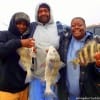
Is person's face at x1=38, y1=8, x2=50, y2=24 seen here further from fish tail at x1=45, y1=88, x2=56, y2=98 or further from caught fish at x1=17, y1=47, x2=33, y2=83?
fish tail at x1=45, y1=88, x2=56, y2=98

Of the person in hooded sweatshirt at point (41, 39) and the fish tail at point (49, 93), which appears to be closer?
the fish tail at point (49, 93)

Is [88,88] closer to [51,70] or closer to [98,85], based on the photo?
[98,85]

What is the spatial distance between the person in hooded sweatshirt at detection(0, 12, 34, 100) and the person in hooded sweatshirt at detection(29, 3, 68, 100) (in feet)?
0.55

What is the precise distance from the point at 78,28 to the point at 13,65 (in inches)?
50.0

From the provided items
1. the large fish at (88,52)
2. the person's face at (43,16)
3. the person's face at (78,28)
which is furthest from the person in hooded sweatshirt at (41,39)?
the large fish at (88,52)

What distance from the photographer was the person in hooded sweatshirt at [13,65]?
7.75m

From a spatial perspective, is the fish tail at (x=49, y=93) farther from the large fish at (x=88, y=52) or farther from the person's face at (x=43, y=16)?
the person's face at (x=43, y=16)

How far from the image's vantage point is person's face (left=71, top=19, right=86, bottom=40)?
7.69 m

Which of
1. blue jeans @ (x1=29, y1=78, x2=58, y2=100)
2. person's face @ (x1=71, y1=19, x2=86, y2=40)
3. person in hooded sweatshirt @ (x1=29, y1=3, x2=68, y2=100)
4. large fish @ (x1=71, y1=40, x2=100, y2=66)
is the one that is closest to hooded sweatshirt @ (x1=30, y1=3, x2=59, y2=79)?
person in hooded sweatshirt @ (x1=29, y1=3, x2=68, y2=100)

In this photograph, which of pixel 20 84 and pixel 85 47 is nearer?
pixel 85 47

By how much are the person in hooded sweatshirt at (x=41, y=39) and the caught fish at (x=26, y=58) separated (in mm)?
110

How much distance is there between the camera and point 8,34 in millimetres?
7902

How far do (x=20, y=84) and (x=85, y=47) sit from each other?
1394mm

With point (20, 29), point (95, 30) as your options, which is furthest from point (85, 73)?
point (95, 30)
